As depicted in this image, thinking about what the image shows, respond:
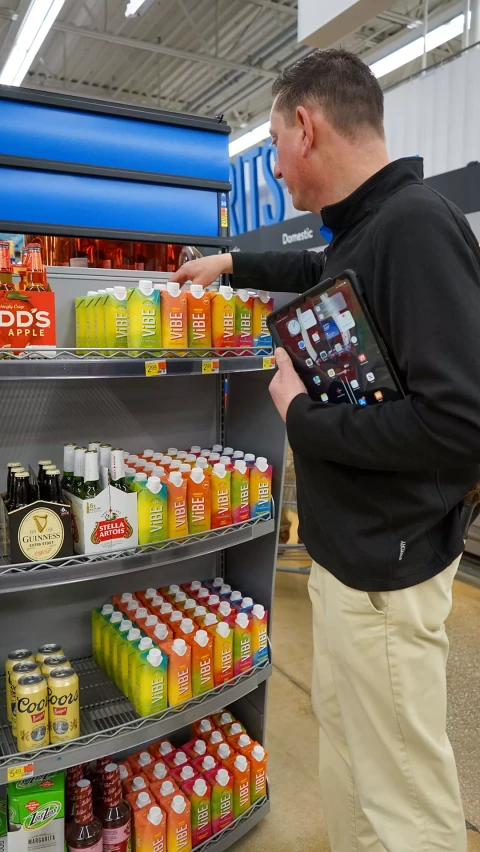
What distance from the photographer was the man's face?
1585mm

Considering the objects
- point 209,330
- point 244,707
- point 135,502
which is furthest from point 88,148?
point 244,707

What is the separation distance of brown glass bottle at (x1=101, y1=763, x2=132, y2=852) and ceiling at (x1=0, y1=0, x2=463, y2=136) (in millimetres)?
7424

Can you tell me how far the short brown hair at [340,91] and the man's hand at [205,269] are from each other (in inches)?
27.1

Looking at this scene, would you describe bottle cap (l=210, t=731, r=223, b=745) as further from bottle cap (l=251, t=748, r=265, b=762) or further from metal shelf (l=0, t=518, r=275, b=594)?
metal shelf (l=0, t=518, r=275, b=594)

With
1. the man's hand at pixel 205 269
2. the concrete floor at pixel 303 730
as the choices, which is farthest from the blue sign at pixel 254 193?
the man's hand at pixel 205 269

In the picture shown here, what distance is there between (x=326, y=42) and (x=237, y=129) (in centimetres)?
916

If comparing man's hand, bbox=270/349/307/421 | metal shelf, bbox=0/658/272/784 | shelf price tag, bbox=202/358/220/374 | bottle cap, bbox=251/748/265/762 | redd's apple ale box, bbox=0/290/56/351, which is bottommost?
bottle cap, bbox=251/748/265/762

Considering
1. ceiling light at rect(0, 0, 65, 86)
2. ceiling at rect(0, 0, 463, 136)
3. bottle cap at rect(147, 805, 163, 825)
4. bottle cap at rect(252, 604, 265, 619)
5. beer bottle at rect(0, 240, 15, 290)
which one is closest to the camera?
beer bottle at rect(0, 240, 15, 290)

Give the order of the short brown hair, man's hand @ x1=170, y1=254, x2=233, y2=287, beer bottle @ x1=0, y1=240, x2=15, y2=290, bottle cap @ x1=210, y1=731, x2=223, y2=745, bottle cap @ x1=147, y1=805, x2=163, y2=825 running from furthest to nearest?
bottle cap @ x1=210, y1=731, x2=223, y2=745 → man's hand @ x1=170, y1=254, x2=233, y2=287 → bottle cap @ x1=147, y1=805, x2=163, y2=825 → beer bottle @ x1=0, y1=240, x2=15, y2=290 → the short brown hair

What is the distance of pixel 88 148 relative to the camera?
7.11 ft

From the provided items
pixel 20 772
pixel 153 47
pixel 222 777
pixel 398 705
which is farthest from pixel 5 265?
pixel 153 47

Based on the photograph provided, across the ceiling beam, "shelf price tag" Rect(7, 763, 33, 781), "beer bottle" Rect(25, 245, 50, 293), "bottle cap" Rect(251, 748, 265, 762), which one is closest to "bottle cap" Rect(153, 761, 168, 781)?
"bottle cap" Rect(251, 748, 265, 762)

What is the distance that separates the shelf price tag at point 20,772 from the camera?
5.61 ft

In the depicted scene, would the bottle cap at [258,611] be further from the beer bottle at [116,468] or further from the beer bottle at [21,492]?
the beer bottle at [21,492]
